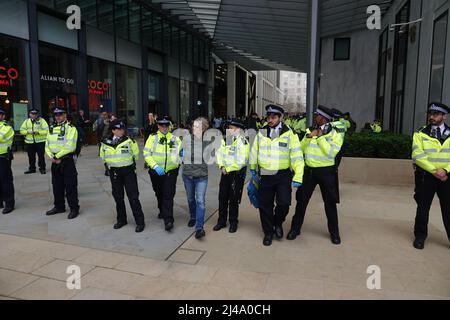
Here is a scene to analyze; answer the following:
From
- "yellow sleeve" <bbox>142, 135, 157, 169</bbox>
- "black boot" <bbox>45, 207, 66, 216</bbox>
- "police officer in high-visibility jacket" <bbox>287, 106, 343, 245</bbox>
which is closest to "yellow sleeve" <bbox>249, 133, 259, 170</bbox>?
"police officer in high-visibility jacket" <bbox>287, 106, 343, 245</bbox>

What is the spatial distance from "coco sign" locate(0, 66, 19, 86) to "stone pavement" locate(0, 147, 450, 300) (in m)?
8.56

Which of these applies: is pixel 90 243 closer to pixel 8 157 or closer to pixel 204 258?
pixel 204 258

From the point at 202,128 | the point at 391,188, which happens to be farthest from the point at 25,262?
the point at 391,188

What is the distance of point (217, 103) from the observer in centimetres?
4088

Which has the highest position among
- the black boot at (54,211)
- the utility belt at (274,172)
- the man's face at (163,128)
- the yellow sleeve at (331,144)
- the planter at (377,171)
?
the man's face at (163,128)

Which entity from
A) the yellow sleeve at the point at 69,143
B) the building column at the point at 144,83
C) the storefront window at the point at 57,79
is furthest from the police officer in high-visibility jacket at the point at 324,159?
the building column at the point at 144,83

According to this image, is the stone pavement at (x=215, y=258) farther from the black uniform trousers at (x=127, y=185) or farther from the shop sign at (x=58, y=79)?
the shop sign at (x=58, y=79)

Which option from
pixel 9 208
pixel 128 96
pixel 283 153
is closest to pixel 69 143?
pixel 9 208

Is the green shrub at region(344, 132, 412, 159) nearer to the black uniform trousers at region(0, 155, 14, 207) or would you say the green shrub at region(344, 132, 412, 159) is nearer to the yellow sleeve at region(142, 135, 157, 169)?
the yellow sleeve at region(142, 135, 157, 169)

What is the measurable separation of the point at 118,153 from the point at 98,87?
13.9 m

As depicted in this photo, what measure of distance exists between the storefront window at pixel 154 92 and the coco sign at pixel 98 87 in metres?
4.19

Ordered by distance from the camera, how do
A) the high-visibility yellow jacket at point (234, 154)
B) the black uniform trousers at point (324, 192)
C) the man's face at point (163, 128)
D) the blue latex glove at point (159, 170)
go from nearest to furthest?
the black uniform trousers at point (324, 192)
the high-visibility yellow jacket at point (234, 154)
the blue latex glove at point (159, 170)
the man's face at point (163, 128)

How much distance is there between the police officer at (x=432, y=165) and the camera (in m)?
4.59
